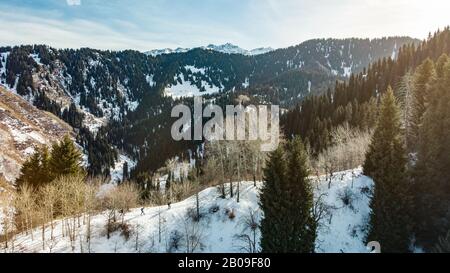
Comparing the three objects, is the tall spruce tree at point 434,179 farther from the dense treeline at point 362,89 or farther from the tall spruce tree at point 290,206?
the dense treeline at point 362,89

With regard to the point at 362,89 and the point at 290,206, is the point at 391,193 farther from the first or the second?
the point at 362,89

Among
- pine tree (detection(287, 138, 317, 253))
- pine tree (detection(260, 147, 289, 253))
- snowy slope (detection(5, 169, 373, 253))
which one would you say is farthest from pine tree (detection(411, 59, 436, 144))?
pine tree (detection(260, 147, 289, 253))

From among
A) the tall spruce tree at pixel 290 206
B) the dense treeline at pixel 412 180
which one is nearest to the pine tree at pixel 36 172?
the tall spruce tree at pixel 290 206

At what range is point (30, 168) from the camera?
201 ft

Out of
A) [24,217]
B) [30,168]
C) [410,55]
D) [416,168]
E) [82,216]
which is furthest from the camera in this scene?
[410,55]

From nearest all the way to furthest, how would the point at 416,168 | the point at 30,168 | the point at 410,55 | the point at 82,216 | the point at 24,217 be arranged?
1. the point at 416,168
2. the point at 24,217
3. the point at 82,216
4. the point at 30,168
5. the point at 410,55

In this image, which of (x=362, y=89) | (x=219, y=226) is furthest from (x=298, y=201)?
(x=362, y=89)

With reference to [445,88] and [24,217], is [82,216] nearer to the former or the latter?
[24,217]

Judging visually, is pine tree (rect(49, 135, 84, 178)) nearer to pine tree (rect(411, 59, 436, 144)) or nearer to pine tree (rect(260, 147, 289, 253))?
pine tree (rect(260, 147, 289, 253))

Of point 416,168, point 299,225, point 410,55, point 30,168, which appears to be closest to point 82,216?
point 30,168

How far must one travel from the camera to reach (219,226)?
185 feet

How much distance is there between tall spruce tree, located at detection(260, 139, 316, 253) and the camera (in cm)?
4119

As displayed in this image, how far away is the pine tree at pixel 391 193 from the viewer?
41594mm
